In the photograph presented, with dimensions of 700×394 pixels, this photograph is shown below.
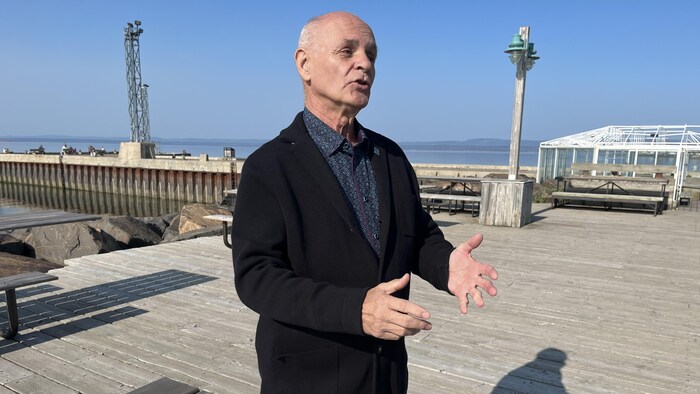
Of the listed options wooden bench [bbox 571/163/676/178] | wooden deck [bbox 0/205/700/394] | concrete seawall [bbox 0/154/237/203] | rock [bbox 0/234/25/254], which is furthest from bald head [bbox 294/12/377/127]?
concrete seawall [bbox 0/154/237/203]

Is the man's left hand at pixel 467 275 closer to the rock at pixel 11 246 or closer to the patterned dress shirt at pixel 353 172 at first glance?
the patterned dress shirt at pixel 353 172

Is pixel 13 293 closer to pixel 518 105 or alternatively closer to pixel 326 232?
pixel 326 232

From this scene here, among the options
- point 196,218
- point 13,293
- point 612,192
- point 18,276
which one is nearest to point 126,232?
point 196,218

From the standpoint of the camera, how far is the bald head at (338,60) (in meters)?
1.31

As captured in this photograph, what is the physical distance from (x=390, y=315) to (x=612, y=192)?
14084 millimetres

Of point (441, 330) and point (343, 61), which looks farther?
point (441, 330)

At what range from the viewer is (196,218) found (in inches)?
→ 461

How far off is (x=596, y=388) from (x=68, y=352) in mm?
3889

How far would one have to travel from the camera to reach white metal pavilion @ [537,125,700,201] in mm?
13891

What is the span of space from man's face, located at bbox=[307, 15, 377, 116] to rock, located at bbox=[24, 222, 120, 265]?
8.50 metres

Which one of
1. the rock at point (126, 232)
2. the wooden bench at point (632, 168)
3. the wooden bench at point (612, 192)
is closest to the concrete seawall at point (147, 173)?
the wooden bench at point (612, 192)

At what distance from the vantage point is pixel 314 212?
1.26 m

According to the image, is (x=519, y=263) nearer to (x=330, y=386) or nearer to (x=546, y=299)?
(x=546, y=299)

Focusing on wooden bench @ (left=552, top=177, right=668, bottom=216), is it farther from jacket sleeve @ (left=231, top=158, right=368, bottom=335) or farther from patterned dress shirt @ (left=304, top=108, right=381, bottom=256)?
jacket sleeve @ (left=231, top=158, right=368, bottom=335)
